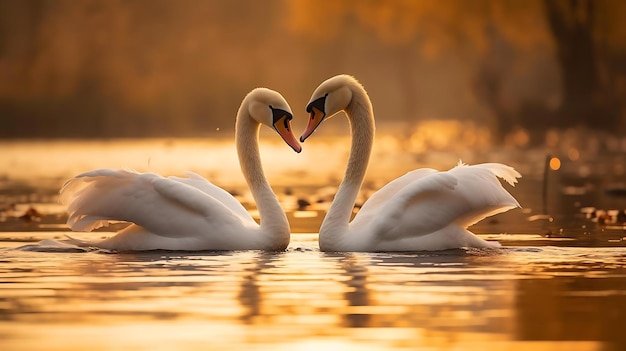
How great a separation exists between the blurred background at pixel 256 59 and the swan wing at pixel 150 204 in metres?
28.7

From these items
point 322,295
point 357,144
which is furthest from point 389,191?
point 322,295

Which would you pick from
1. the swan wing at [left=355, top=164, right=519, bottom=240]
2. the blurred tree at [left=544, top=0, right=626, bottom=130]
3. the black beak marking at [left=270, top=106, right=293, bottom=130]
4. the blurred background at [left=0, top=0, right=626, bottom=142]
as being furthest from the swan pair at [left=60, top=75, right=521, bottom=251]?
the blurred tree at [left=544, top=0, right=626, bottom=130]

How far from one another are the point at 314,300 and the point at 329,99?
416 centimetres

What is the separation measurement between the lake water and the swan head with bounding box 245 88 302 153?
104 centimetres

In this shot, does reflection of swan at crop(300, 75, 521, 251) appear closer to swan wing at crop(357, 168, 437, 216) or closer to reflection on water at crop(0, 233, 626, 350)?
swan wing at crop(357, 168, 437, 216)

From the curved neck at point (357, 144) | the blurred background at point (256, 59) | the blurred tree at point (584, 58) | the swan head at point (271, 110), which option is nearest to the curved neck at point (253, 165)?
the swan head at point (271, 110)

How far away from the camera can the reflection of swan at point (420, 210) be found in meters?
12.3

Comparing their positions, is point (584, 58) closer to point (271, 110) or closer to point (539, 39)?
point (539, 39)

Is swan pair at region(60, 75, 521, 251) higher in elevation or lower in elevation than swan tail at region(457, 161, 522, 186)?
lower

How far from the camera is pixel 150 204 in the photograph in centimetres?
1248

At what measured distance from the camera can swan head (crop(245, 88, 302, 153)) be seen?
13.1 m

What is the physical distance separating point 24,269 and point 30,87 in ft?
125

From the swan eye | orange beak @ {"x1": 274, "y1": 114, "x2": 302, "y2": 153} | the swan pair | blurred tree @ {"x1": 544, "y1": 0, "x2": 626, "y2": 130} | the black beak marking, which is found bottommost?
the swan pair

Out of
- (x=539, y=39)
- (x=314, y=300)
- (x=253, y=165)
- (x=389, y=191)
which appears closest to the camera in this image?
(x=314, y=300)
